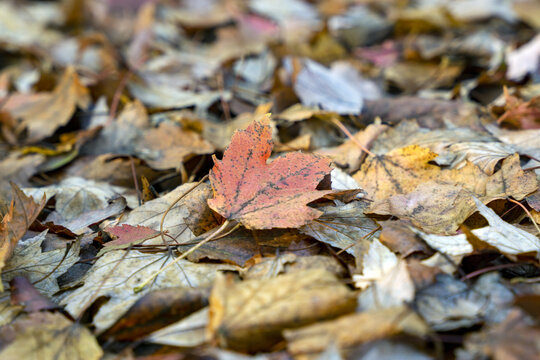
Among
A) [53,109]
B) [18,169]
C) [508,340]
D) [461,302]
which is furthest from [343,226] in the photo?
[53,109]

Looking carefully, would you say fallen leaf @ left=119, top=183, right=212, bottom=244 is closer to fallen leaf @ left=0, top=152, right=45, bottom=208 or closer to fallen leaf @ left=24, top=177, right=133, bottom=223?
fallen leaf @ left=24, top=177, right=133, bottom=223

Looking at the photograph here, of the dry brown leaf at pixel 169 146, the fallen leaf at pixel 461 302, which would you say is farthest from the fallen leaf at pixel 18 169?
the fallen leaf at pixel 461 302

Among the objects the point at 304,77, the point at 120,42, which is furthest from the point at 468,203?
the point at 120,42

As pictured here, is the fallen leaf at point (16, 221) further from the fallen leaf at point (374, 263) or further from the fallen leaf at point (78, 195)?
the fallen leaf at point (374, 263)

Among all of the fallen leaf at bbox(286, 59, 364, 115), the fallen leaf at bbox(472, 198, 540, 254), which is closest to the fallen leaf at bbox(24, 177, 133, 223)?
the fallen leaf at bbox(286, 59, 364, 115)

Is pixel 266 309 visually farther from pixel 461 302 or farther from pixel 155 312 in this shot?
pixel 461 302

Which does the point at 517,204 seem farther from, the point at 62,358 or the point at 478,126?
the point at 62,358
